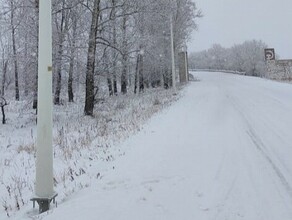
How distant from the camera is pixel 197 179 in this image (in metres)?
6.51

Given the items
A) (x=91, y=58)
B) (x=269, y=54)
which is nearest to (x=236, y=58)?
(x=269, y=54)

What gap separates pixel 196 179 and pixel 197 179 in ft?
0.05

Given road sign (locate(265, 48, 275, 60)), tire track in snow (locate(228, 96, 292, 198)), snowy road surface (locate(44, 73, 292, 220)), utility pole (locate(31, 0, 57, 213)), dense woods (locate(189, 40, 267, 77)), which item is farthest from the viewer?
dense woods (locate(189, 40, 267, 77))

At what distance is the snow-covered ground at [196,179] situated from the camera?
16.9 ft

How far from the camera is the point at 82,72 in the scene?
22.6 meters

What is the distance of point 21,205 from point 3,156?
20.5 feet

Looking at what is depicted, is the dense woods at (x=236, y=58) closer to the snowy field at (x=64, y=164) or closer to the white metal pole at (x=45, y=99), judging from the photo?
the snowy field at (x=64, y=164)

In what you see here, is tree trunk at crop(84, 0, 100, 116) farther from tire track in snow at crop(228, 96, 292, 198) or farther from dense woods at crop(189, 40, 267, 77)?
dense woods at crop(189, 40, 267, 77)

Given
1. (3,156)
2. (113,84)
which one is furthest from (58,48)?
(113,84)

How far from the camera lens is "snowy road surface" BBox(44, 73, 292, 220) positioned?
5.14 m

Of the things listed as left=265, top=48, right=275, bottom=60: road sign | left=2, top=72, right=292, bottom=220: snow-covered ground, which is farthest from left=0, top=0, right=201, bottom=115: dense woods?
left=265, top=48, right=275, bottom=60: road sign

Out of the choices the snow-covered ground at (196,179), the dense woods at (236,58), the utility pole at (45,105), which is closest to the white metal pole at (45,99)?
the utility pole at (45,105)

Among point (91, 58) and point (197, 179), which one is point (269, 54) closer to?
point (91, 58)

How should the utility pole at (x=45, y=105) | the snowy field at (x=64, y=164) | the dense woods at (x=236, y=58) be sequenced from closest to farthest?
the utility pole at (x=45, y=105), the snowy field at (x=64, y=164), the dense woods at (x=236, y=58)
